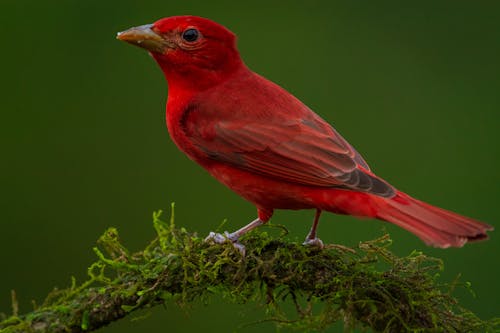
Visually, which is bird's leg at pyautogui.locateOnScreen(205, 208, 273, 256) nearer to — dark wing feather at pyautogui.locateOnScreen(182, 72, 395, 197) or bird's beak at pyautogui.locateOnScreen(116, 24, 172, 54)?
dark wing feather at pyautogui.locateOnScreen(182, 72, 395, 197)

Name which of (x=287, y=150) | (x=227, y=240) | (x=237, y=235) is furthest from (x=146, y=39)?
(x=227, y=240)

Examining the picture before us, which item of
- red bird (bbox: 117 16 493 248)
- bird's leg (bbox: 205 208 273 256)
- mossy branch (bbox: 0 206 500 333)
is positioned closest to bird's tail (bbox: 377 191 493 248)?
red bird (bbox: 117 16 493 248)

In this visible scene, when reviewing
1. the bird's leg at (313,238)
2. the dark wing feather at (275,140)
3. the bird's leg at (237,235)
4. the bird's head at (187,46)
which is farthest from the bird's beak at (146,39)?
the bird's leg at (313,238)

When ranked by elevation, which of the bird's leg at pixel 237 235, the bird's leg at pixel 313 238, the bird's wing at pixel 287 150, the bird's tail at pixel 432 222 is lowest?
the bird's leg at pixel 313 238

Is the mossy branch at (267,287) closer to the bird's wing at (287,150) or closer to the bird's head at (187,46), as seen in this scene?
the bird's wing at (287,150)

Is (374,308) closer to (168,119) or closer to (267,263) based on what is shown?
(267,263)

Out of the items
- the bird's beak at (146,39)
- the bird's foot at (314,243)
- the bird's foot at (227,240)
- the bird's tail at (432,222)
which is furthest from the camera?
the bird's beak at (146,39)

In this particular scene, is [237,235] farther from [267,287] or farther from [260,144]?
[260,144]
